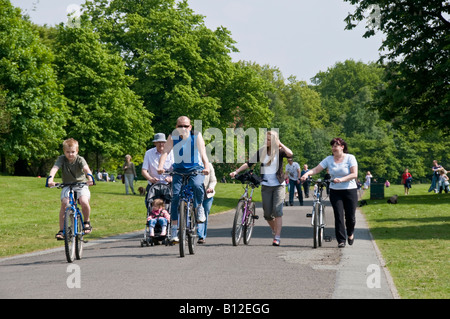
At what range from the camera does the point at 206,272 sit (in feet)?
28.4

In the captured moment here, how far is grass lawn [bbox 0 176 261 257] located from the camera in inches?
557

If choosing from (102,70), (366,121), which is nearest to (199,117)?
(102,70)

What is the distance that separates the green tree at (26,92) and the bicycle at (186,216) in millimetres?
33484

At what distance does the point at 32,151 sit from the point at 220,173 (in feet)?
89.2

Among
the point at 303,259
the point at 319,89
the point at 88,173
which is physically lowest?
the point at 303,259

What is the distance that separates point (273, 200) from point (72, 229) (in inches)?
148

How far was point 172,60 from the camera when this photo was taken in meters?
47.3

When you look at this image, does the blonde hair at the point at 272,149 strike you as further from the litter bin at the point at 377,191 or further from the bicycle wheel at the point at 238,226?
the litter bin at the point at 377,191

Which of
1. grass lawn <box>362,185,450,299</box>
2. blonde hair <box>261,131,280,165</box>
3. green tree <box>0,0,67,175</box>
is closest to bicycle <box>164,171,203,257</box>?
blonde hair <box>261,131,280,165</box>

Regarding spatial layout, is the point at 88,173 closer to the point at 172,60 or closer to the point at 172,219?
the point at 172,219

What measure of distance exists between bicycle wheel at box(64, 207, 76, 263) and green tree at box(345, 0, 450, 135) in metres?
21.5

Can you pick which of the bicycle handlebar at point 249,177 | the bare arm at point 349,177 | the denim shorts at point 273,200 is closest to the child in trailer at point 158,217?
the bicycle handlebar at point 249,177

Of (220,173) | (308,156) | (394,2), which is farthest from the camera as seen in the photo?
(308,156)

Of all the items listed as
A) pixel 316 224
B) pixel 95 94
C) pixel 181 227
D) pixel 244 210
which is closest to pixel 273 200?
pixel 244 210
